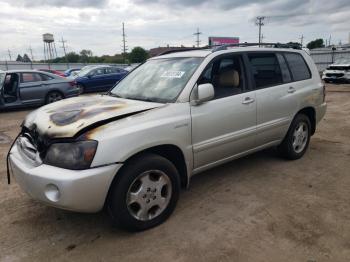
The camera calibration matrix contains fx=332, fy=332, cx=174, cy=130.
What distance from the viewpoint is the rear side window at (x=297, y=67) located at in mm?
5004

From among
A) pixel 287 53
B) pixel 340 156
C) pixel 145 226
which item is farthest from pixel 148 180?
pixel 340 156

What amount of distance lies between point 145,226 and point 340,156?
147 inches

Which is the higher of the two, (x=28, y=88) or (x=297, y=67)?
(x=297, y=67)

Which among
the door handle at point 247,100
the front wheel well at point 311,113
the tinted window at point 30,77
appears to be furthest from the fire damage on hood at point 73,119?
the tinted window at point 30,77

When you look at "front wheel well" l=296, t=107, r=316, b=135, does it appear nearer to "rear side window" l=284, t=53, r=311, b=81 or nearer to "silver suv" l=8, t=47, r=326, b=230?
"silver suv" l=8, t=47, r=326, b=230

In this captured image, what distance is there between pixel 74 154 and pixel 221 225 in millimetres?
1601

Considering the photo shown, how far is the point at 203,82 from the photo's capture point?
3842 millimetres

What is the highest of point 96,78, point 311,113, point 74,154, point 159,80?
point 159,80

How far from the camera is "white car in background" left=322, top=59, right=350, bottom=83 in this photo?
18047mm

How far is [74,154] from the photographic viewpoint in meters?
2.81

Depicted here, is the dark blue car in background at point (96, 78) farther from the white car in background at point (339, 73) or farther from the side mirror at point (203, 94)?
the side mirror at point (203, 94)

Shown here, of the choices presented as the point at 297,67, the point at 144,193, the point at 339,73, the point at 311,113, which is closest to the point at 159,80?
the point at 144,193

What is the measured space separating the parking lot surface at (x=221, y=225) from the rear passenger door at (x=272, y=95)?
61 cm

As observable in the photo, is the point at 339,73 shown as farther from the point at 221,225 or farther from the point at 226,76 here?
the point at 221,225
